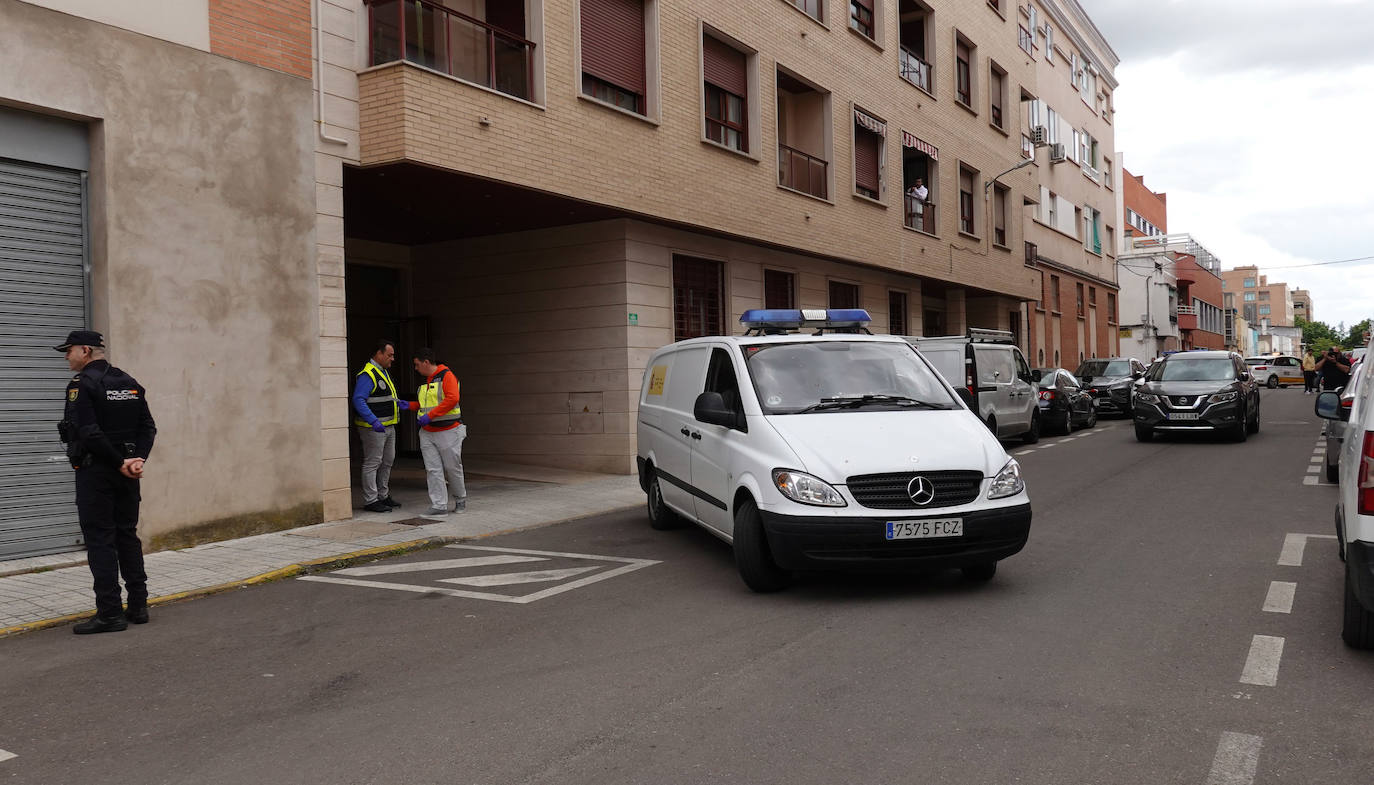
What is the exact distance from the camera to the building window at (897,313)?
25.0 meters

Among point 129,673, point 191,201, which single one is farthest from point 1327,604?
point 191,201

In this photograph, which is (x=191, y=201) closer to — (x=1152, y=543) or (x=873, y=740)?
(x=873, y=740)

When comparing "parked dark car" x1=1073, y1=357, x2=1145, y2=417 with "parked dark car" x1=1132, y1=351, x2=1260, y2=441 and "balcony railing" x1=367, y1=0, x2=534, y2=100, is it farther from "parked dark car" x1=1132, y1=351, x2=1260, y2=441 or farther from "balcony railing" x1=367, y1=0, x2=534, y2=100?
"balcony railing" x1=367, y1=0, x2=534, y2=100

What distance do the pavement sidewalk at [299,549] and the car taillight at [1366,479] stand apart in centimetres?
708

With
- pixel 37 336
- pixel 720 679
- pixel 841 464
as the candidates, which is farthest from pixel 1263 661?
pixel 37 336

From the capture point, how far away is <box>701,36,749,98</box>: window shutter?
16922mm

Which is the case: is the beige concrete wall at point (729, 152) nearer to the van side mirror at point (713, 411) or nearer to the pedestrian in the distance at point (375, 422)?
the pedestrian in the distance at point (375, 422)

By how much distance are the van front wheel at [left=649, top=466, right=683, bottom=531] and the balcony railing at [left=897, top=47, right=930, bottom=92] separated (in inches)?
659

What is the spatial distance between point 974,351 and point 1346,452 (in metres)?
11.2

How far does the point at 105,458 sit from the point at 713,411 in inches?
152

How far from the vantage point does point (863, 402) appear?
24.1 ft

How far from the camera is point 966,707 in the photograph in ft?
14.4

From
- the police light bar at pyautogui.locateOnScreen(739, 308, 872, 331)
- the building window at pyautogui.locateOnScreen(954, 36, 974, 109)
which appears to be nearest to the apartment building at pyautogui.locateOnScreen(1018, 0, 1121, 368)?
the building window at pyautogui.locateOnScreen(954, 36, 974, 109)

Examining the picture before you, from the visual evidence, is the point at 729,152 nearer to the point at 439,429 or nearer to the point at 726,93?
the point at 726,93
